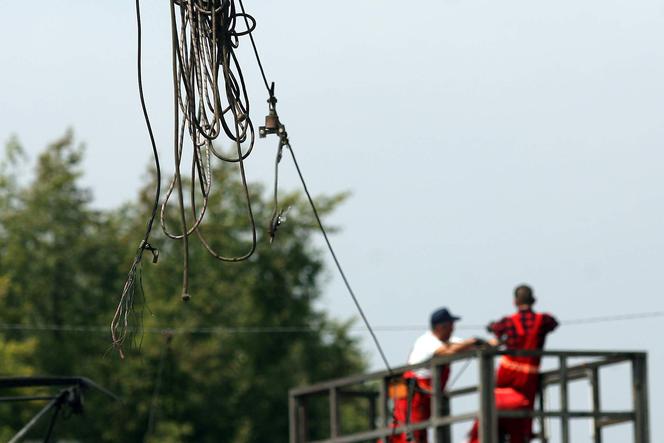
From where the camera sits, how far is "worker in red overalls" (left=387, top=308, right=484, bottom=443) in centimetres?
1645

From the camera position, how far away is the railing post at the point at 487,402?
1561cm

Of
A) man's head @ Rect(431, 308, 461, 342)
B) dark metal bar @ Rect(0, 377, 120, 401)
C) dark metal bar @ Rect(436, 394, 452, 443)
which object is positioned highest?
man's head @ Rect(431, 308, 461, 342)

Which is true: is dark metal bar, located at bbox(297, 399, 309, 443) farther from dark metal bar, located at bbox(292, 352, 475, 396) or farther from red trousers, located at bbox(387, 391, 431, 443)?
red trousers, located at bbox(387, 391, 431, 443)

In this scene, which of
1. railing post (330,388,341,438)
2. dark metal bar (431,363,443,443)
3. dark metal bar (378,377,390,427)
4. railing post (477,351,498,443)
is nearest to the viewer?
railing post (477,351,498,443)

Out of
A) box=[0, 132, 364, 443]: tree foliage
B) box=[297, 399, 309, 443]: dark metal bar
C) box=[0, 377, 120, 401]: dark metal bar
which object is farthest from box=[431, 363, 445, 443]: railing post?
box=[0, 132, 364, 443]: tree foliage

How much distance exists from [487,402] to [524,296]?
34.2 inches

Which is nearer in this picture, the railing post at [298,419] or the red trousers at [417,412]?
the red trousers at [417,412]

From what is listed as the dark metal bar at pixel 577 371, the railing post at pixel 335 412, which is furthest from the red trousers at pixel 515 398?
the railing post at pixel 335 412

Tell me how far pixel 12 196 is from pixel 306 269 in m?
8.64

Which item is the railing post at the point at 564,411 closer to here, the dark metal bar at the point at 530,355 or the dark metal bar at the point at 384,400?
the dark metal bar at the point at 530,355

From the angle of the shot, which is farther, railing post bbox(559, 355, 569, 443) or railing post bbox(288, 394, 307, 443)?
railing post bbox(288, 394, 307, 443)

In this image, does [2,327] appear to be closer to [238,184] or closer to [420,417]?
[238,184]

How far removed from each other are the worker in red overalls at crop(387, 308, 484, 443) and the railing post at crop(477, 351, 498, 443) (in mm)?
624

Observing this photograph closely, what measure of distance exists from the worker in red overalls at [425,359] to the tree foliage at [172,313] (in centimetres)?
3783
